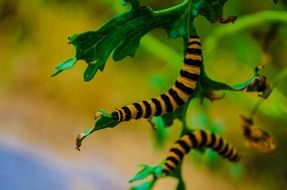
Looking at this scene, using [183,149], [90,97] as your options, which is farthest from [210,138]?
[90,97]

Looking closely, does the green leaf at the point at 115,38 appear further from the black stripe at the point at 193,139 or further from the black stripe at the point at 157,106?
the black stripe at the point at 193,139

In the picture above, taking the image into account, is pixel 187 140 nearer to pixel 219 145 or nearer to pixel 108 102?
pixel 219 145

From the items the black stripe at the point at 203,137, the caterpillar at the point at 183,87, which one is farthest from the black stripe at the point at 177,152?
→ the caterpillar at the point at 183,87

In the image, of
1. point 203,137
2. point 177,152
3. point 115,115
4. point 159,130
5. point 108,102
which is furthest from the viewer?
point 108,102

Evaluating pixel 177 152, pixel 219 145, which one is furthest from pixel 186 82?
pixel 219 145

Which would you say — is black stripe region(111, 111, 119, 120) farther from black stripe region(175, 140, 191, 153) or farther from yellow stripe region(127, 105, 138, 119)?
black stripe region(175, 140, 191, 153)

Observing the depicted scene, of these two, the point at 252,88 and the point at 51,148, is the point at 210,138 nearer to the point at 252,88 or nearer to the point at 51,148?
the point at 252,88
